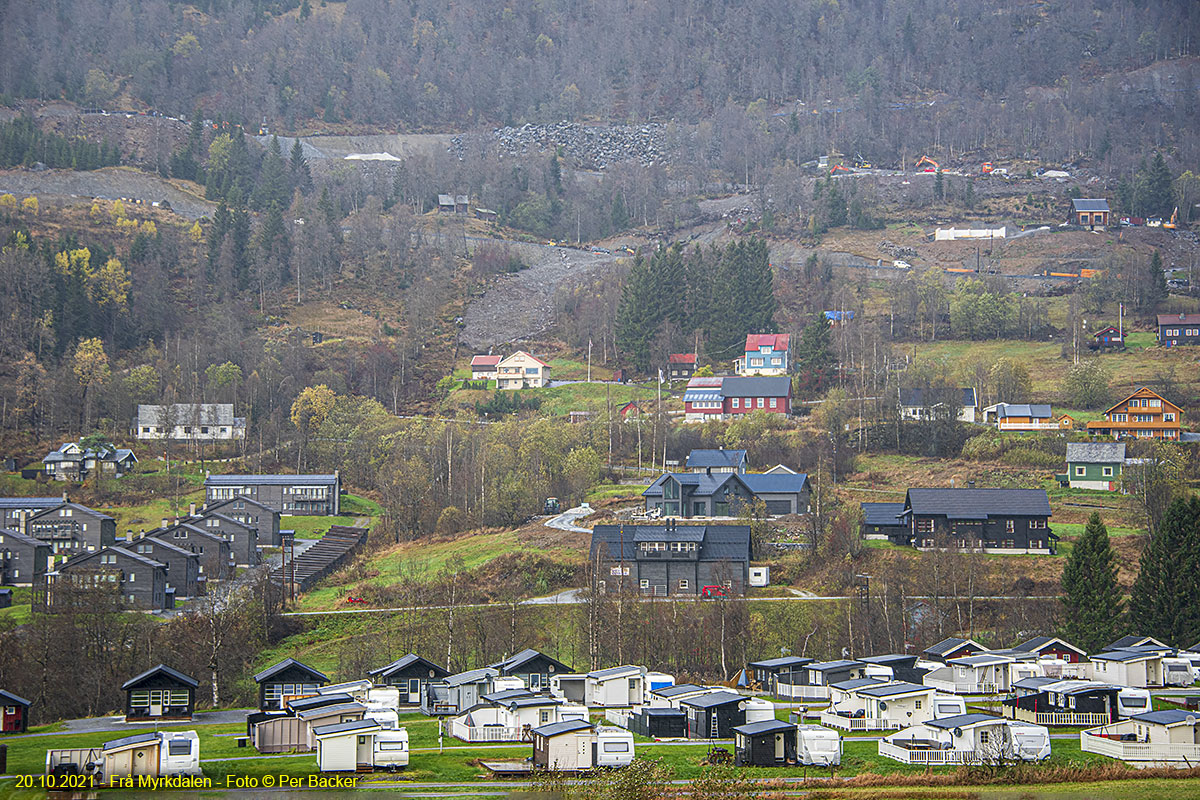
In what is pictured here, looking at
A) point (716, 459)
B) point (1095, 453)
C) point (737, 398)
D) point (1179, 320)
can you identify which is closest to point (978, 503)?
point (1095, 453)

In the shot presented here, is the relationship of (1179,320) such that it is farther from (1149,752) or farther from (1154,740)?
(1149,752)

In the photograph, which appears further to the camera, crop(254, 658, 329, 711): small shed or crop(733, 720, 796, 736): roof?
crop(254, 658, 329, 711): small shed

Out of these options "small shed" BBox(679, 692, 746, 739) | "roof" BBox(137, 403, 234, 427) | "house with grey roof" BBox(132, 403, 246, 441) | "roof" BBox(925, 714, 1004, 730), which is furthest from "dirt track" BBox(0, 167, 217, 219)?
"roof" BBox(925, 714, 1004, 730)

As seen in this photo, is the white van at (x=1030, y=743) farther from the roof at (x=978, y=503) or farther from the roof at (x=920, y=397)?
the roof at (x=920, y=397)

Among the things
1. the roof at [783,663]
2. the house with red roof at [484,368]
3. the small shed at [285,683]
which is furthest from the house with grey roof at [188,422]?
the roof at [783,663]

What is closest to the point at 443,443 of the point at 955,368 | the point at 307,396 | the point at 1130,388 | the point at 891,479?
the point at 307,396

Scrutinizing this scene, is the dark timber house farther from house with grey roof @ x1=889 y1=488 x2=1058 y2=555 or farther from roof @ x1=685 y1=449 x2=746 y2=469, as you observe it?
roof @ x1=685 y1=449 x2=746 y2=469
